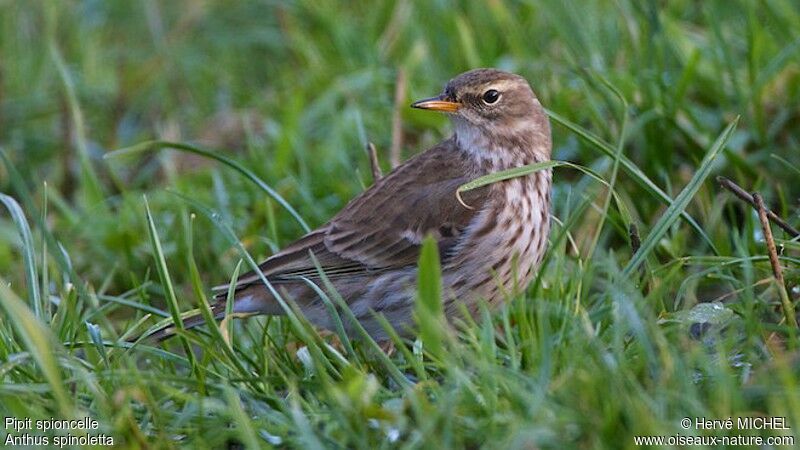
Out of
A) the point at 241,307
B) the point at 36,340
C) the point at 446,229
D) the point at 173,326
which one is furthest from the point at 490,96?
the point at 36,340

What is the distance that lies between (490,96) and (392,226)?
682 millimetres

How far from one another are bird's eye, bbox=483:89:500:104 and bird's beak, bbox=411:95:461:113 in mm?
107

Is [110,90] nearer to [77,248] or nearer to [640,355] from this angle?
[77,248]

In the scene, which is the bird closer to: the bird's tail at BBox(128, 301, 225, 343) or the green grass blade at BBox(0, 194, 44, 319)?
the bird's tail at BBox(128, 301, 225, 343)

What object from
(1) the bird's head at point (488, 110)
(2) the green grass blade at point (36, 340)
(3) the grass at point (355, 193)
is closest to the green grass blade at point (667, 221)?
(3) the grass at point (355, 193)

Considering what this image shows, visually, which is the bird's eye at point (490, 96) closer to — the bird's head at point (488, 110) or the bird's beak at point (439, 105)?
the bird's head at point (488, 110)

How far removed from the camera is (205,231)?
620cm

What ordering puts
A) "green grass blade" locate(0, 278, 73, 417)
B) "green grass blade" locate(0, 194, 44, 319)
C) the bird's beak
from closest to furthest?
"green grass blade" locate(0, 278, 73, 417) < "green grass blade" locate(0, 194, 44, 319) < the bird's beak

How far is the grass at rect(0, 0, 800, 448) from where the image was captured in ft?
11.4

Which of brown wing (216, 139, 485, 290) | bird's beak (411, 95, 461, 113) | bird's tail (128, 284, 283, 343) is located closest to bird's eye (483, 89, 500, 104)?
bird's beak (411, 95, 461, 113)

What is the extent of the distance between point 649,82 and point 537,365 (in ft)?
8.10

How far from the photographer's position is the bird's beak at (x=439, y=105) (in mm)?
5102

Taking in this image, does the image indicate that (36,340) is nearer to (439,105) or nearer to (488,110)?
(439,105)

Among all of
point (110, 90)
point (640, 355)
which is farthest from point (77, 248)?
point (640, 355)
